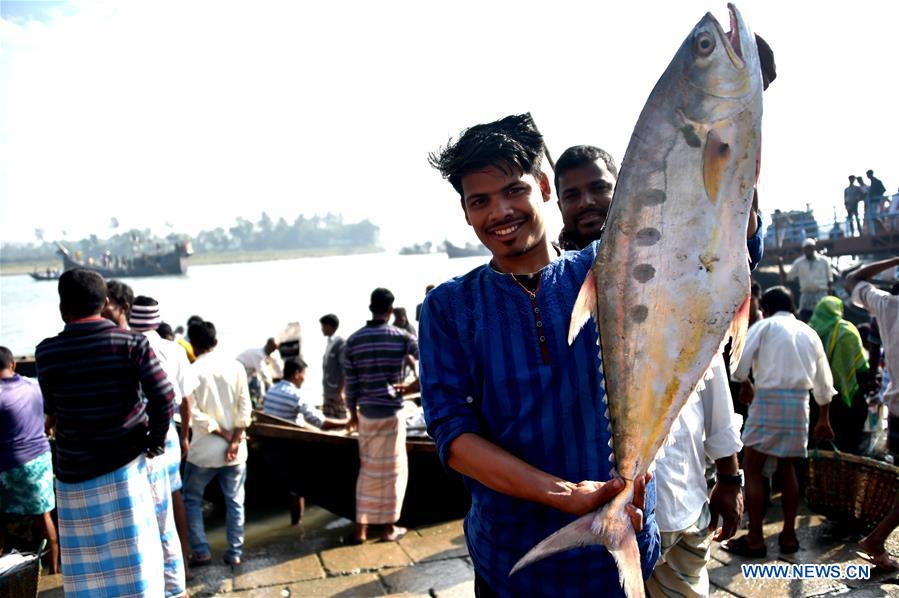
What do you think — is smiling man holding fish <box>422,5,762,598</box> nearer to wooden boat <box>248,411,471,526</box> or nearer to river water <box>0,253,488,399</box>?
wooden boat <box>248,411,471,526</box>

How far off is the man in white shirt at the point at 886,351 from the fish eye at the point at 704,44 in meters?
4.21

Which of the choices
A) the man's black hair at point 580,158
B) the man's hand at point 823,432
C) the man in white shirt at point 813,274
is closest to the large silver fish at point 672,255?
the man's black hair at point 580,158

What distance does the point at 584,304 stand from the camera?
5.96 feet

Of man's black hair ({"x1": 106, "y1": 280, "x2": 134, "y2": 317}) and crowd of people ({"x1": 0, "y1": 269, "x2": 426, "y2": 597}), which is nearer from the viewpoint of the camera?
crowd of people ({"x1": 0, "y1": 269, "x2": 426, "y2": 597})

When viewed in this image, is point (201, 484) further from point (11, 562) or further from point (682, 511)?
point (682, 511)

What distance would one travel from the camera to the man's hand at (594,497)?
1.78 meters

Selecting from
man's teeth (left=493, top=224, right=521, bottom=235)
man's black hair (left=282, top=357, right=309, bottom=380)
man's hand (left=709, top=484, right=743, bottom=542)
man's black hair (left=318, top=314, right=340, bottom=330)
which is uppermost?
man's teeth (left=493, top=224, right=521, bottom=235)

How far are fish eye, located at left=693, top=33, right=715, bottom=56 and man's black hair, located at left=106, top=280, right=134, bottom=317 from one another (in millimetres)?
4606

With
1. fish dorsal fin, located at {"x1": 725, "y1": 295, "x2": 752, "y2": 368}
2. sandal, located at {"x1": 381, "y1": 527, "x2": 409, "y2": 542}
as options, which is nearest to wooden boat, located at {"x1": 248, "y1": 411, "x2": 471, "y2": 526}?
sandal, located at {"x1": 381, "y1": 527, "x2": 409, "y2": 542}

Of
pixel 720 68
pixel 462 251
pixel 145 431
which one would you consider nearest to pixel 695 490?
pixel 720 68

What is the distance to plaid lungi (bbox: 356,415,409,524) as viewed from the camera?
6.77 m

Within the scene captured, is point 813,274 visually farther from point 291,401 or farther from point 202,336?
point 202,336

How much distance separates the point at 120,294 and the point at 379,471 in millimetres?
2932

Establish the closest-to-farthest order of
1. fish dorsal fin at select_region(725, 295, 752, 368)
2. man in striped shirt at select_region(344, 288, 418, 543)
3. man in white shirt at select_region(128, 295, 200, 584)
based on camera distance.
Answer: fish dorsal fin at select_region(725, 295, 752, 368) < man in white shirt at select_region(128, 295, 200, 584) < man in striped shirt at select_region(344, 288, 418, 543)
